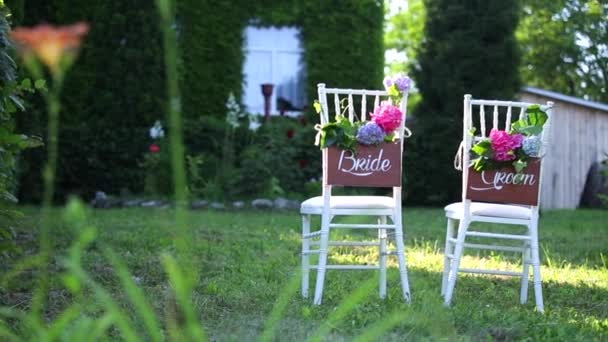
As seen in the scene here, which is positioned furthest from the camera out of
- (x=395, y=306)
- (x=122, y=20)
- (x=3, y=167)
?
(x=122, y=20)

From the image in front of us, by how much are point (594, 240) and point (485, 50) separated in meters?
4.53

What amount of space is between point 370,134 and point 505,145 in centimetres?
71

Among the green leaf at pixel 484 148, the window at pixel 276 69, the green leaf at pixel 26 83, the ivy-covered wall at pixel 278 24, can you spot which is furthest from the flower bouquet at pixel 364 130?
the window at pixel 276 69

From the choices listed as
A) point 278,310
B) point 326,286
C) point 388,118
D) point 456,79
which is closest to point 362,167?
point 388,118

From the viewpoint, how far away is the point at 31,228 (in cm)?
842

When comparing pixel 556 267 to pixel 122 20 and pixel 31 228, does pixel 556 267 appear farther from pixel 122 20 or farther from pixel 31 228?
pixel 122 20

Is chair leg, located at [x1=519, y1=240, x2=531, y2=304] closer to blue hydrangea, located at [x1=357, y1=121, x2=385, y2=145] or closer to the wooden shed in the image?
blue hydrangea, located at [x1=357, y1=121, x2=385, y2=145]

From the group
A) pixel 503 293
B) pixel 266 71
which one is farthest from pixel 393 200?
pixel 266 71

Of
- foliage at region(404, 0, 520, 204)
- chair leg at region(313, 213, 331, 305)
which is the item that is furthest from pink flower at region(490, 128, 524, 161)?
foliage at region(404, 0, 520, 204)

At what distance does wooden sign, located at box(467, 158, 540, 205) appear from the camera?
16.6ft

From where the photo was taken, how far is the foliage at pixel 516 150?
198 inches

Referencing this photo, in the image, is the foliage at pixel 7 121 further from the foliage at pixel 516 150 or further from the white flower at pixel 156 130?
the white flower at pixel 156 130

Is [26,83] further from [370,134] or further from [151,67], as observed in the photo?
[151,67]

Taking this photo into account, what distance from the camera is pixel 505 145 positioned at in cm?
501
